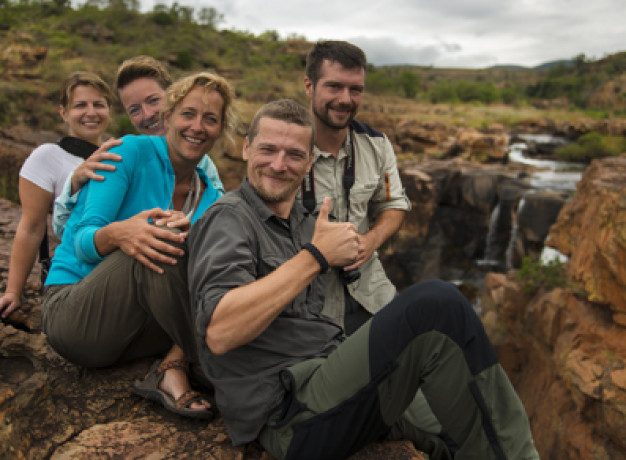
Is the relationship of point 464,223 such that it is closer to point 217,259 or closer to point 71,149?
point 71,149

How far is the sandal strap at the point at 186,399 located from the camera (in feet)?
6.84

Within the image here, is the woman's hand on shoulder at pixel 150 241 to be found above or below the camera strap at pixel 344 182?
below

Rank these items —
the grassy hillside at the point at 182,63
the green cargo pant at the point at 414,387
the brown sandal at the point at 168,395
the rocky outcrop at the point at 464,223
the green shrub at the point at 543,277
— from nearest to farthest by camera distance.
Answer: the green cargo pant at the point at 414,387 → the brown sandal at the point at 168,395 → the green shrub at the point at 543,277 → the rocky outcrop at the point at 464,223 → the grassy hillside at the point at 182,63

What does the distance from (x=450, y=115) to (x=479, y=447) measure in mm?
29822

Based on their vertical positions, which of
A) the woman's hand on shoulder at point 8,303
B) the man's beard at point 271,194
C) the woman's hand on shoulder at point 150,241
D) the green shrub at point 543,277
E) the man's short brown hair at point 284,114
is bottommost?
the green shrub at point 543,277

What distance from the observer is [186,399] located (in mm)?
2102

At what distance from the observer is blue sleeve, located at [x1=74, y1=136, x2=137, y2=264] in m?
2.05

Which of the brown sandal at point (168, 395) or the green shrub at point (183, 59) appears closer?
the brown sandal at point (168, 395)

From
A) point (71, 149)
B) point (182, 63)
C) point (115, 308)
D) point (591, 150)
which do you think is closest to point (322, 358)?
point (115, 308)

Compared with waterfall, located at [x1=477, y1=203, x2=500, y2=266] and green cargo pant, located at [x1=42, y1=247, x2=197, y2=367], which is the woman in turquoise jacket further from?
waterfall, located at [x1=477, y1=203, x2=500, y2=266]

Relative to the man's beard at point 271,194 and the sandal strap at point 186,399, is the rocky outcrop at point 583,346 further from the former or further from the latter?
the sandal strap at point 186,399

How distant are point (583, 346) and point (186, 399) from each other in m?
4.89

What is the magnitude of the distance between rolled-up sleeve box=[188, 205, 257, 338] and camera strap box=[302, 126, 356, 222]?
916 mm

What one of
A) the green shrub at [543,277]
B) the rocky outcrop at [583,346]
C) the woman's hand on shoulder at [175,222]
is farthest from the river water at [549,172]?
the woman's hand on shoulder at [175,222]
